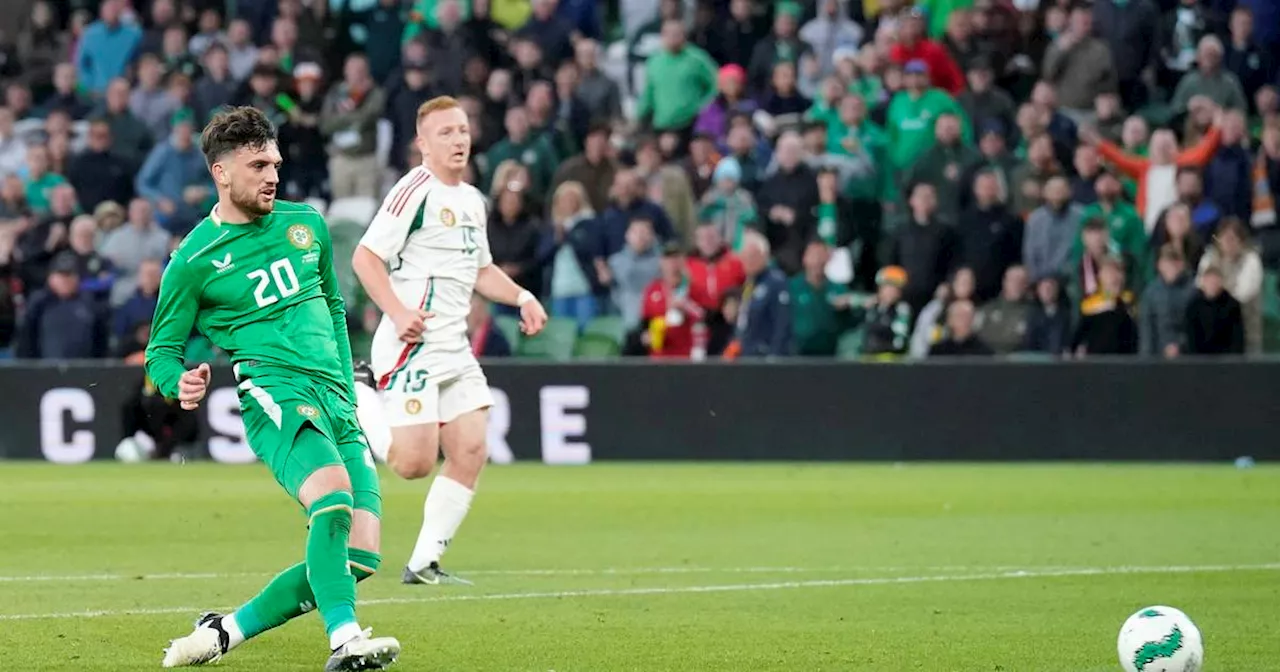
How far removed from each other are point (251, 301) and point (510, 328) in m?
14.3

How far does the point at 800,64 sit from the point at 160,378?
1629cm

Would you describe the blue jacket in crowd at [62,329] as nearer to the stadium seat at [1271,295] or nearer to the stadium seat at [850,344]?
the stadium seat at [850,344]

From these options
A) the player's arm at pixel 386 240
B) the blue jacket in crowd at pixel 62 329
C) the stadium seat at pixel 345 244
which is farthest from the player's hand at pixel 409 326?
the blue jacket in crowd at pixel 62 329

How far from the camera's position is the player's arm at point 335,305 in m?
7.71

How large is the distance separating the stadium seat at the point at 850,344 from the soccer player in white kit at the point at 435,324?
33.8 feet

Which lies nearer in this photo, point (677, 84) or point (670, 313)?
point (670, 313)

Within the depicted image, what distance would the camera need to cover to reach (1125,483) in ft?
57.8

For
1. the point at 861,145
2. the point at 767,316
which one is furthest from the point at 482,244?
the point at 861,145

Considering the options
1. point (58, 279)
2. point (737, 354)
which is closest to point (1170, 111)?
point (737, 354)

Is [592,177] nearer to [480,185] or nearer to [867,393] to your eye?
[480,185]

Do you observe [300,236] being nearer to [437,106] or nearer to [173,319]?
[173,319]

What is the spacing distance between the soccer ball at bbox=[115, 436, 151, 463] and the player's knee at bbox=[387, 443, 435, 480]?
10.3 metres

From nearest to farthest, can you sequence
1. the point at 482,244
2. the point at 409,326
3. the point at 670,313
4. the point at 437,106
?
the point at 409,326, the point at 437,106, the point at 482,244, the point at 670,313

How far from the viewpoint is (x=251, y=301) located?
24.5 feet
